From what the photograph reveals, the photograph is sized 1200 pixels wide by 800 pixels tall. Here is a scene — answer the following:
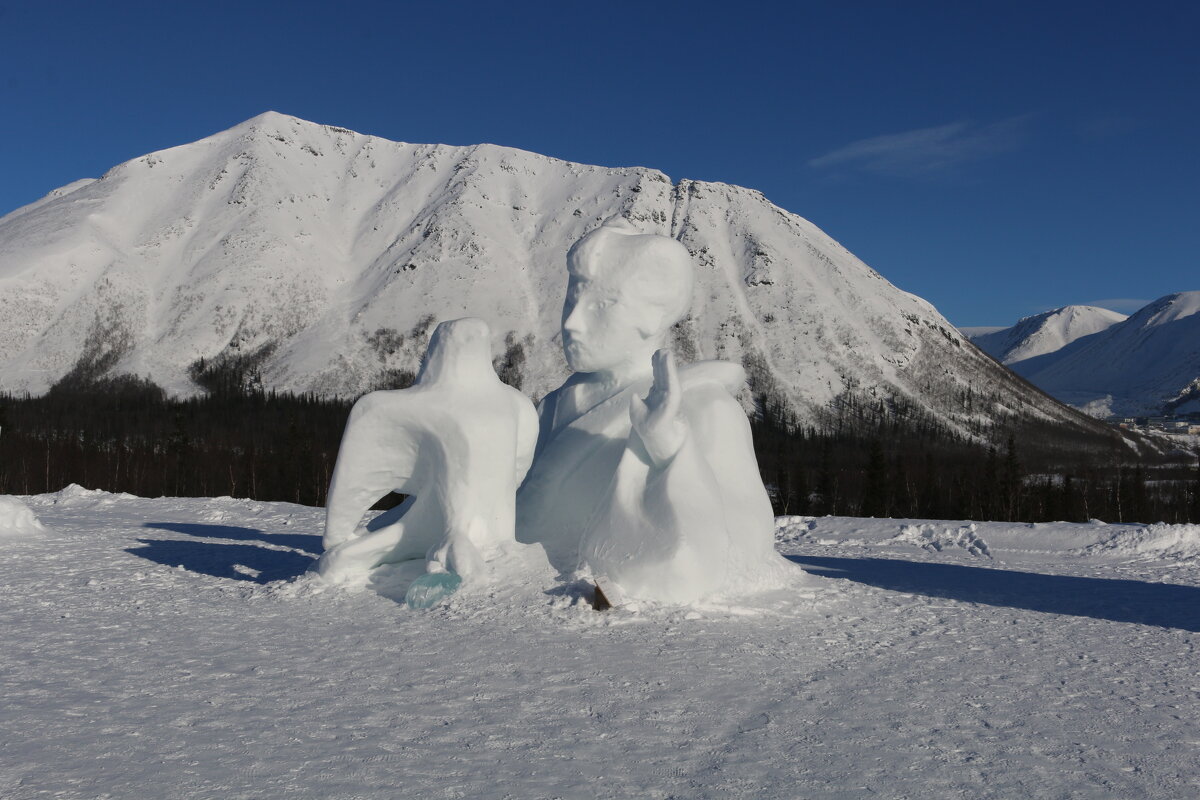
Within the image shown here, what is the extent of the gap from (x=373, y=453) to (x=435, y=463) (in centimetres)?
88

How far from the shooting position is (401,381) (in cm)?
15888

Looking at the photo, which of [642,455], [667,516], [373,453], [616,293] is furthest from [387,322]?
[667,516]

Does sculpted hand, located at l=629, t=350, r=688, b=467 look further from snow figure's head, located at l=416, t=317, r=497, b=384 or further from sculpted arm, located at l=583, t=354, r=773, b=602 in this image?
snow figure's head, located at l=416, t=317, r=497, b=384

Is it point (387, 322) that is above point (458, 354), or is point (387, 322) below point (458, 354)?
above

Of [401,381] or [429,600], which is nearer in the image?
[429,600]

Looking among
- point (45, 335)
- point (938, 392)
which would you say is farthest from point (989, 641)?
point (45, 335)

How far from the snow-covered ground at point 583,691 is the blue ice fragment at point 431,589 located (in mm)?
257

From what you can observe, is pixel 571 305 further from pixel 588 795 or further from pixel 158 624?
pixel 588 795

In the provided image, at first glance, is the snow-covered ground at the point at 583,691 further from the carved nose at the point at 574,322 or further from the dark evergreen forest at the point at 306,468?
the dark evergreen forest at the point at 306,468

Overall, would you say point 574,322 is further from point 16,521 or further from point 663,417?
point 16,521

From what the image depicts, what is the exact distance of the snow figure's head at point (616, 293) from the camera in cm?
1421

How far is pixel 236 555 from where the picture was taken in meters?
16.8

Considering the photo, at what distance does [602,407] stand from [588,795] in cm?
861

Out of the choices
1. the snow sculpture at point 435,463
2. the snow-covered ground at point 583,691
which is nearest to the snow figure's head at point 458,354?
the snow sculpture at point 435,463
